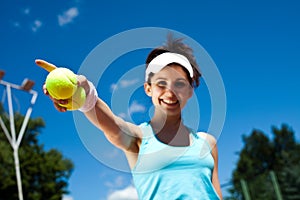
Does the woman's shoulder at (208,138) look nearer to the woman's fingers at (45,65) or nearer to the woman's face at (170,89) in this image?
the woman's face at (170,89)

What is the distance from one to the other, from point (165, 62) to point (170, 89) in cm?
15

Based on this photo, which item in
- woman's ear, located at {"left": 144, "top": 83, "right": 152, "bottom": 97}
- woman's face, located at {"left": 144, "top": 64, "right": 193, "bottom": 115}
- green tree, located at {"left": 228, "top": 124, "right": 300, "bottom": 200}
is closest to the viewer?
woman's face, located at {"left": 144, "top": 64, "right": 193, "bottom": 115}

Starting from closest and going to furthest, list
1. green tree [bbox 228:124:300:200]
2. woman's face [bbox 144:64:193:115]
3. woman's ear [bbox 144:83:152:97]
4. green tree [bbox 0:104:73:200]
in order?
woman's face [bbox 144:64:193:115] → woman's ear [bbox 144:83:152:97] → green tree [bbox 0:104:73:200] → green tree [bbox 228:124:300:200]

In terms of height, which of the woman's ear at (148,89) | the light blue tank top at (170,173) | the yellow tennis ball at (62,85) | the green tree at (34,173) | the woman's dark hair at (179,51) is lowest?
the light blue tank top at (170,173)

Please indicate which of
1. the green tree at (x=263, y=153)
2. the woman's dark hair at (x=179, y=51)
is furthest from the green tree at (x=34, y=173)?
the woman's dark hair at (x=179, y=51)

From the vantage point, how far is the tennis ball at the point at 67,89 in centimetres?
198

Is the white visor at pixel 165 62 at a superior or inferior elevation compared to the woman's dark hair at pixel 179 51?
inferior

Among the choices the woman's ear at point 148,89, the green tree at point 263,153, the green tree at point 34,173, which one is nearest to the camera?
the woman's ear at point 148,89

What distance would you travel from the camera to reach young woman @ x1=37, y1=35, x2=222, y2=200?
2.01 m

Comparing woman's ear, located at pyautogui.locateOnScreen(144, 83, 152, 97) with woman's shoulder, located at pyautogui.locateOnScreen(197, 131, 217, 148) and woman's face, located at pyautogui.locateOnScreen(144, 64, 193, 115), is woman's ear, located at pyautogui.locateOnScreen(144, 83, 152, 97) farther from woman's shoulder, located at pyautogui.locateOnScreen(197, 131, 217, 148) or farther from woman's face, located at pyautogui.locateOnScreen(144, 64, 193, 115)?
woman's shoulder, located at pyautogui.locateOnScreen(197, 131, 217, 148)

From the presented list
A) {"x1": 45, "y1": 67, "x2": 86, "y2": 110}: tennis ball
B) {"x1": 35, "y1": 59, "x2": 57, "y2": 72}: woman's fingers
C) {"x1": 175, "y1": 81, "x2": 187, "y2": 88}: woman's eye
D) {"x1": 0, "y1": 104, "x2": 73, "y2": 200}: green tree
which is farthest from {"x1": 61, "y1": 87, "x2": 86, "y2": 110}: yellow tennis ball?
{"x1": 0, "y1": 104, "x2": 73, "y2": 200}: green tree

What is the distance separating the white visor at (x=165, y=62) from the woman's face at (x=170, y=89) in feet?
0.07

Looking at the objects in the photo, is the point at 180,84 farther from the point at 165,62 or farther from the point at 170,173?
the point at 170,173

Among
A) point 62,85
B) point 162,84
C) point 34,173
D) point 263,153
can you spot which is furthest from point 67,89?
point 263,153
